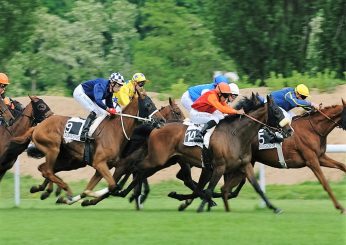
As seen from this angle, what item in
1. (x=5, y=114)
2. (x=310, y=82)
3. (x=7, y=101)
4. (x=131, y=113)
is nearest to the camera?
(x=131, y=113)

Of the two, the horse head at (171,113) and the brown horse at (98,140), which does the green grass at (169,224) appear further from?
the horse head at (171,113)

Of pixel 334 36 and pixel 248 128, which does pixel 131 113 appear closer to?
pixel 248 128

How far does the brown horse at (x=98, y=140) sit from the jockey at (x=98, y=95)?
8.1 inches

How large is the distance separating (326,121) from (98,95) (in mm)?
3434

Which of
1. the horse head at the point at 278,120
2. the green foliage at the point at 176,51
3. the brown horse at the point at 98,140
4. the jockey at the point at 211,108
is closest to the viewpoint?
the horse head at the point at 278,120

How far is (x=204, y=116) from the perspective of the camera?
1477 cm

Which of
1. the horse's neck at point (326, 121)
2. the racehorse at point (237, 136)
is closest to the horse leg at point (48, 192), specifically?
the racehorse at point (237, 136)

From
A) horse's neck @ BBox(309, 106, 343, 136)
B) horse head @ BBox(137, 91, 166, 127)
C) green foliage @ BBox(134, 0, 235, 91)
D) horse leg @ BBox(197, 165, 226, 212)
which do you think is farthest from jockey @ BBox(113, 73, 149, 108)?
green foliage @ BBox(134, 0, 235, 91)

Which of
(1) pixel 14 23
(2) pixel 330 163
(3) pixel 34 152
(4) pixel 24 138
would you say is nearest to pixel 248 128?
(2) pixel 330 163

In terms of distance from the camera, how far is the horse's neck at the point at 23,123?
1617cm

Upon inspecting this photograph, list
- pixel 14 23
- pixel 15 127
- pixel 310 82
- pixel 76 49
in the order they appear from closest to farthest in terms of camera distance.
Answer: pixel 15 127, pixel 310 82, pixel 14 23, pixel 76 49

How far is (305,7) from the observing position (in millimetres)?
30047

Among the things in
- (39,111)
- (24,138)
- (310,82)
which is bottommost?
(310,82)

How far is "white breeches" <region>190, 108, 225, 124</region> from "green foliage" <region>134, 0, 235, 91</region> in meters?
21.8
